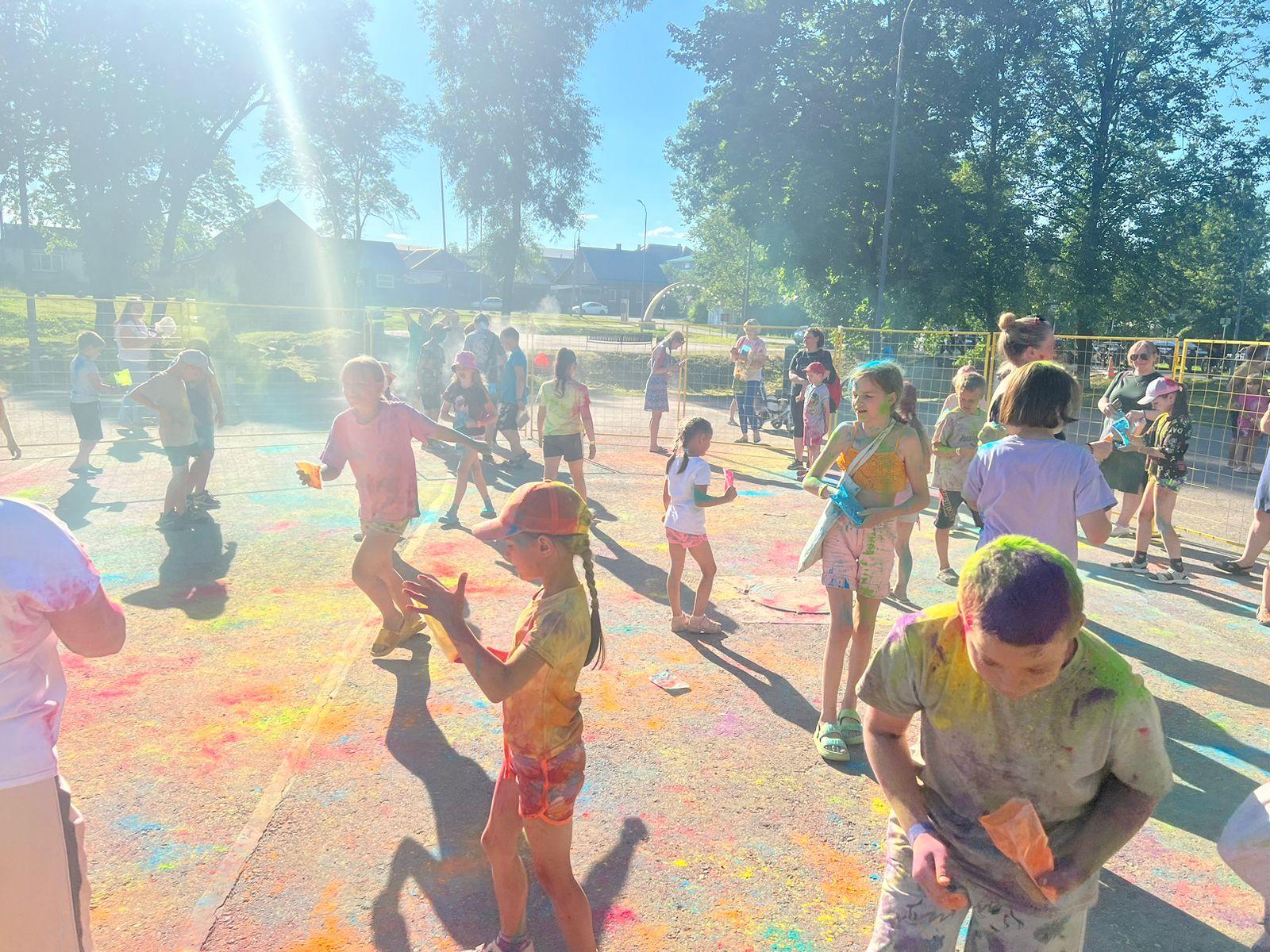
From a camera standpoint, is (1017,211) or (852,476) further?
A: (1017,211)

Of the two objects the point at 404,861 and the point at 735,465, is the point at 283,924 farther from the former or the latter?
the point at 735,465

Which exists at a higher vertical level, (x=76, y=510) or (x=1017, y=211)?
(x=1017, y=211)

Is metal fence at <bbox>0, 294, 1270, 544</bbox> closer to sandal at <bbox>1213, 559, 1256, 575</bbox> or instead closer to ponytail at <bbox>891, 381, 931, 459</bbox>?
sandal at <bbox>1213, 559, 1256, 575</bbox>

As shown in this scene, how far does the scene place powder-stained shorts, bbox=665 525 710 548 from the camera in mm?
5660

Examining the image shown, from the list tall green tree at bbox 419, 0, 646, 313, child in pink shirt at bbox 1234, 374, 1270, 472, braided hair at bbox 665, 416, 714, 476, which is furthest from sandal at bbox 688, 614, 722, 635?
tall green tree at bbox 419, 0, 646, 313

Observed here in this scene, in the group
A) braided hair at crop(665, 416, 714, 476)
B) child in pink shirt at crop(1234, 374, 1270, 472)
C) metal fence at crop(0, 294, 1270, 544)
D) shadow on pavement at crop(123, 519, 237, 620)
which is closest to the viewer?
braided hair at crop(665, 416, 714, 476)

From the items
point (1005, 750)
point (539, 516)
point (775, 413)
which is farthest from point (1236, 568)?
point (775, 413)

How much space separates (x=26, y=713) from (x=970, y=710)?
2.26 m

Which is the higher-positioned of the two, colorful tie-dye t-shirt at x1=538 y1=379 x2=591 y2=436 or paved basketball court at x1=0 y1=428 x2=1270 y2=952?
colorful tie-dye t-shirt at x1=538 y1=379 x2=591 y2=436

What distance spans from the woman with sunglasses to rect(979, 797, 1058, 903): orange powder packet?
20.7ft

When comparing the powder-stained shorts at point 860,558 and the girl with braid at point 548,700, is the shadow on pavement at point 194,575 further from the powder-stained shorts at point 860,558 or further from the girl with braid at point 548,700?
the powder-stained shorts at point 860,558

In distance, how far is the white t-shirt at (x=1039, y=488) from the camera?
11.4 feet

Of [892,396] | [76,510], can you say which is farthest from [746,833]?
[76,510]

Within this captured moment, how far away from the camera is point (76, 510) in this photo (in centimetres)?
844
